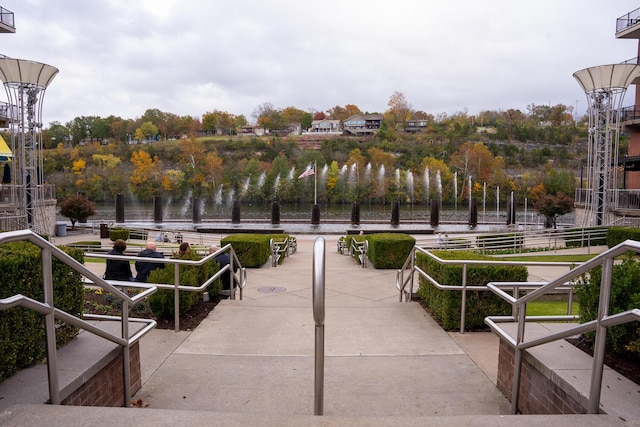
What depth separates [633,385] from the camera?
288 cm

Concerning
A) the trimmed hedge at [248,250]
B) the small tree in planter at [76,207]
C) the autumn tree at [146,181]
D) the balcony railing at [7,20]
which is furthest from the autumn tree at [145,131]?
the trimmed hedge at [248,250]

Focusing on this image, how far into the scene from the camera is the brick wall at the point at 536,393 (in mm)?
2963

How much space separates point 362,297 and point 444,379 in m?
4.69

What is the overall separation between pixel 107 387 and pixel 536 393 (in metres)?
3.12

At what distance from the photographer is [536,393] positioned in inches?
132

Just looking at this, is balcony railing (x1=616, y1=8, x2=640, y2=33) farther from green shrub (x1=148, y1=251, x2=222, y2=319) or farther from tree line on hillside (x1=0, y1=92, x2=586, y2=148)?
tree line on hillside (x1=0, y1=92, x2=586, y2=148)

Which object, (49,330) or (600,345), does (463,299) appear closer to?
(600,345)

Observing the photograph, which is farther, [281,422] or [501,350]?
[501,350]

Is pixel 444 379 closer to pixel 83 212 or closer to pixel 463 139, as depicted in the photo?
pixel 83 212

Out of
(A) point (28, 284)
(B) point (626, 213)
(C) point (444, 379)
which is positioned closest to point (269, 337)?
(C) point (444, 379)

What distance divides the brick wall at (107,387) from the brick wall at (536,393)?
309 cm

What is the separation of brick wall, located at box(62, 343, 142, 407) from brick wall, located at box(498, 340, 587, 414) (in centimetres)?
309

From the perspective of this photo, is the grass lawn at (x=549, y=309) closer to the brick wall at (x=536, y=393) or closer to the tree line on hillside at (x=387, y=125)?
the brick wall at (x=536, y=393)

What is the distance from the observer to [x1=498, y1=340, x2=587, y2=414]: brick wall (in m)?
2.96
